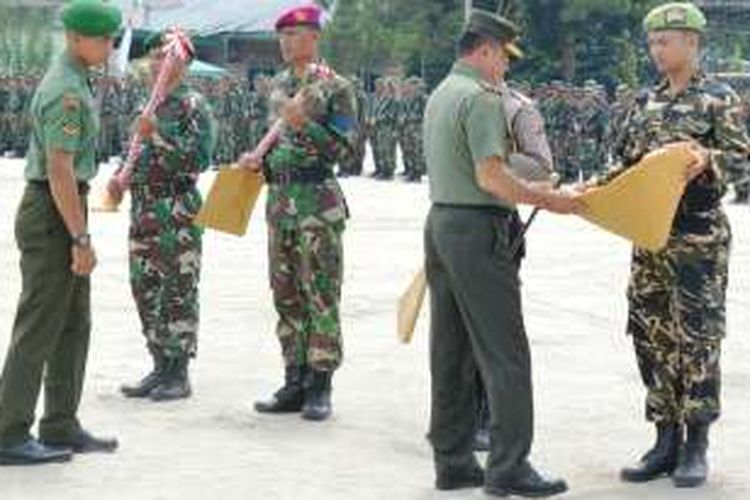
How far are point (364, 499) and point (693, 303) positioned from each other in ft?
4.68

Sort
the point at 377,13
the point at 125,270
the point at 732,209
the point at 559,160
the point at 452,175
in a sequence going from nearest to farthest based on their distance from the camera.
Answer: the point at 452,175, the point at 125,270, the point at 732,209, the point at 559,160, the point at 377,13

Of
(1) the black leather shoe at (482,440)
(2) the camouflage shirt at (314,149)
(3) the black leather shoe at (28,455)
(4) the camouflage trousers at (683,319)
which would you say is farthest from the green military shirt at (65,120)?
(4) the camouflage trousers at (683,319)

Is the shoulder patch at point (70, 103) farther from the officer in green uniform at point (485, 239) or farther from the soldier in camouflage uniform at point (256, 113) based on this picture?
the soldier in camouflage uniform at point (256, 113)

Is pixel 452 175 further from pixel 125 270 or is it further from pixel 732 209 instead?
pixel 732 209

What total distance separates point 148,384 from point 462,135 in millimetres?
2797

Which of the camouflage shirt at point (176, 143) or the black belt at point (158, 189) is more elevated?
the camouflage shirt at point (176, 143)

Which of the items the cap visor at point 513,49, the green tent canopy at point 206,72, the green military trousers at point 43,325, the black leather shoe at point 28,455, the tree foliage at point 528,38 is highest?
the tree foliage at point 528,38

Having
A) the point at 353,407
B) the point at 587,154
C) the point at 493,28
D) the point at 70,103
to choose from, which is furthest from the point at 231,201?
the point at 587,154

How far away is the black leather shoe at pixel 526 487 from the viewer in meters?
→ 6.02

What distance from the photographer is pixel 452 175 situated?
5938mm

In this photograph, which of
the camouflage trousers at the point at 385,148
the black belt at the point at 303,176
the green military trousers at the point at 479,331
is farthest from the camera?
the camouflage trousers at the point at 385,148

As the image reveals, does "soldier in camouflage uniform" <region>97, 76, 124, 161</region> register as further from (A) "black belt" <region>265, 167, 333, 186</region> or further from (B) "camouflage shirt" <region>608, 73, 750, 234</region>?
(B) "camouflage shirt" <region>608, 73, 750, 234</region>

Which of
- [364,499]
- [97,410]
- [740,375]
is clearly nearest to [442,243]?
[364,499]

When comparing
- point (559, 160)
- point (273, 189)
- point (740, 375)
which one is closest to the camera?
point (273, 189)
